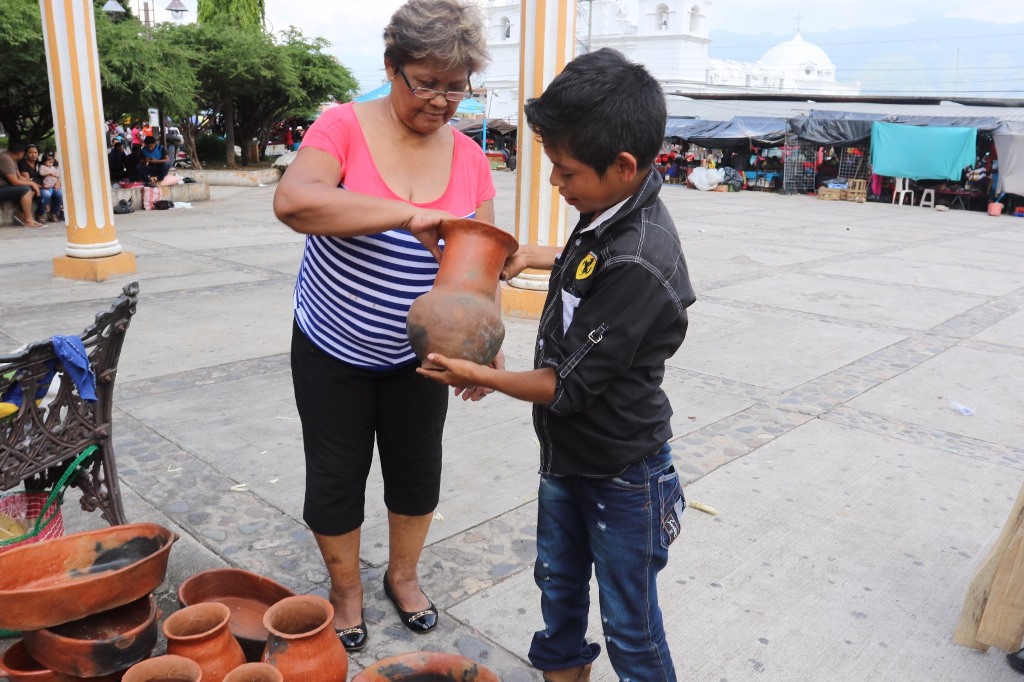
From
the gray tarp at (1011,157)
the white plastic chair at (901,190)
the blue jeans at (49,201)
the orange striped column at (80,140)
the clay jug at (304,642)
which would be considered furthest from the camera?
the white plastic chair at (901,190)

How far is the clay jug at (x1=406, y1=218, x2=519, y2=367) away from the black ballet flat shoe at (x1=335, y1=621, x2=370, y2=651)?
105cm

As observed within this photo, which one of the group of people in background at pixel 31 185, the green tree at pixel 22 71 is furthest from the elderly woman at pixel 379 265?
the green tree at pixel 22 71

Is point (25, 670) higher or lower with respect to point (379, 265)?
lower

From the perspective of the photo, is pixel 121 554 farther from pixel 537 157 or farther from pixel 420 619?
pixel 537 157

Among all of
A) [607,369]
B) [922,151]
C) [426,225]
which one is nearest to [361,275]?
[426,225]

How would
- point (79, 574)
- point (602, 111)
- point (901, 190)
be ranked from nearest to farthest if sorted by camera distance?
point (602, 111)
point (79, 574)
point (901, 190)

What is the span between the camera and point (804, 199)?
21.3m

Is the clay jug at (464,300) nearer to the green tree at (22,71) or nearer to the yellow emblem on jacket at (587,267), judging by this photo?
the yellow emblem on jacket at (587,267)

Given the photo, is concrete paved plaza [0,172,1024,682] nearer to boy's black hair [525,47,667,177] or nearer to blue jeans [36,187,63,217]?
boy's black hair [525,47,667,177]

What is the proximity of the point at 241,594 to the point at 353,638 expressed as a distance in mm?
358

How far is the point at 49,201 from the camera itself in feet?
41.0

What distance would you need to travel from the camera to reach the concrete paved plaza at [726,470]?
8.73ft

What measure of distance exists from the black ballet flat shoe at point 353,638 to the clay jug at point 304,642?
0.31 meters

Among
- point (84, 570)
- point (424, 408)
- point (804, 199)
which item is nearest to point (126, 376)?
point (84, 570)
